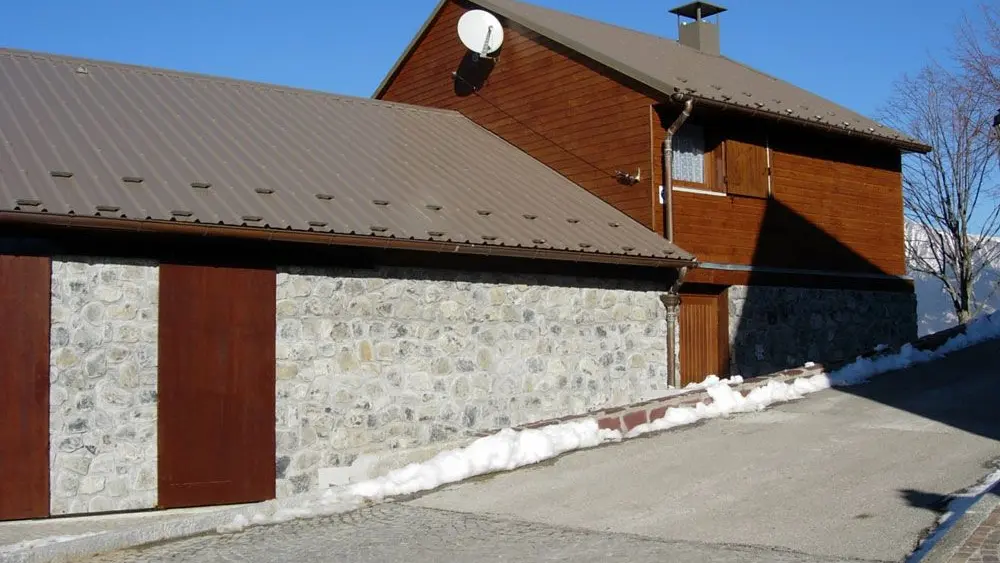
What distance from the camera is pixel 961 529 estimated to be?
691 cm

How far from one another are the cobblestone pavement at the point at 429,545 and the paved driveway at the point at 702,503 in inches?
0.7

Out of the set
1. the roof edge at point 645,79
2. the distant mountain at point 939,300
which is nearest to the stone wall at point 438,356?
the roof edge at point 645,79

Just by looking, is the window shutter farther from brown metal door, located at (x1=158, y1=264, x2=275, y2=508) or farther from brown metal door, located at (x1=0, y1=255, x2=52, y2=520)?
brown metal door, located at (x1=0, y1=255, x2=52, y2=520)

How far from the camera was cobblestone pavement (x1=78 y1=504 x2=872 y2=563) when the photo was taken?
716 cm

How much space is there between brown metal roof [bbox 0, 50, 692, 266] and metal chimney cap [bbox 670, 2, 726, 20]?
698cm

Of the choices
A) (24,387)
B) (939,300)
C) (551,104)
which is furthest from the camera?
(939,300)

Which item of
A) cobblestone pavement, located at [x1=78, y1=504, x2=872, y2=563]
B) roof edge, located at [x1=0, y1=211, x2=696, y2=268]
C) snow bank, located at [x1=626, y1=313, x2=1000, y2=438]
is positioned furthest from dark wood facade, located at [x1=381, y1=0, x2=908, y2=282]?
cobblestone pavement, located at [x1=78, y1=504, x2=872, y2=563]

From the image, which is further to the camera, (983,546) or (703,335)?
(703,335)

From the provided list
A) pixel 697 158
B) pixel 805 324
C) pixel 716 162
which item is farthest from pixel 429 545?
pixel 805 324

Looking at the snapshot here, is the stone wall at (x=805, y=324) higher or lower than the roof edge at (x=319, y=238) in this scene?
lower

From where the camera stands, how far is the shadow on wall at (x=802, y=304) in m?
17.0

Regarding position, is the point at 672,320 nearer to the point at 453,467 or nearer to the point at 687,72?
the point at 687,72

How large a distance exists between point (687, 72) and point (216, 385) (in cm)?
1034

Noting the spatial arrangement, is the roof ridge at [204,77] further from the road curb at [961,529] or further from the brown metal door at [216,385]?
the road curb at [961,529]
